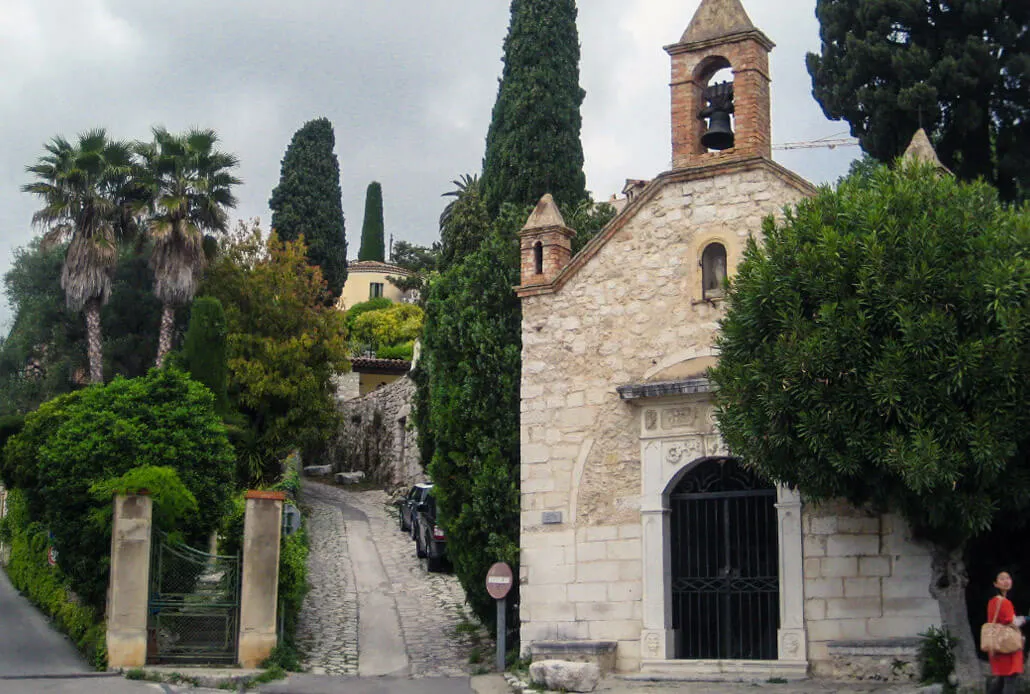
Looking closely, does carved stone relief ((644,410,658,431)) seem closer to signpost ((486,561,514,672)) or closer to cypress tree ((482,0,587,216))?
signpost ((486,561,514,672))

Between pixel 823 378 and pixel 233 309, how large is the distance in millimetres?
22313

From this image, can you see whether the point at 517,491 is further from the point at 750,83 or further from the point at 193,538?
the point at 750,83

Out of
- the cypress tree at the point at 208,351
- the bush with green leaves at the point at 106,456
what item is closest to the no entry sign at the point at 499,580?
the bush with green leaves at the point at 106,456

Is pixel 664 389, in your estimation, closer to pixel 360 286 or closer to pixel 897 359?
pixel 897 359

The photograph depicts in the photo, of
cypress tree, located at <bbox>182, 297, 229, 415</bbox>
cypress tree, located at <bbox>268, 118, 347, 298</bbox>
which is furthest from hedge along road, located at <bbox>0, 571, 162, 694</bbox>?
cypress tree, located at <bbox>268, 118, 347, 298</bbox>

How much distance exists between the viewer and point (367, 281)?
6550 centimetres

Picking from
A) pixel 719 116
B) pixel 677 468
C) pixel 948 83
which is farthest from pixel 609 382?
pixel 948 83

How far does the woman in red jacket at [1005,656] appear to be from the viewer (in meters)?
11.9

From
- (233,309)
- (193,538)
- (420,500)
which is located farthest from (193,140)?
(193,538)

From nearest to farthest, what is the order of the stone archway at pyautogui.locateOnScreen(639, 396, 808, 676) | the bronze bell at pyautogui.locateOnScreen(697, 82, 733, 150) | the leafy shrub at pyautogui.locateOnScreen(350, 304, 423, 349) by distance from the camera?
the stone archway at pyautogui.locateOnScreen(639, 396, 808, 676)
the bronze bell at pyautogui.locateOnScreen(697, 82, 733, 150)
the leafy shrub at pyautogui.locateOnScreen(350, 304, 423, 349)

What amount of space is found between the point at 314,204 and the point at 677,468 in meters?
36.0

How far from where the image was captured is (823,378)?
12844mm

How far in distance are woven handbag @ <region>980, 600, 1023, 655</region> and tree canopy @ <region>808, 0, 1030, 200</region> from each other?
13359mm

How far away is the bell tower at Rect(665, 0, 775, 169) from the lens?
16.2 m
